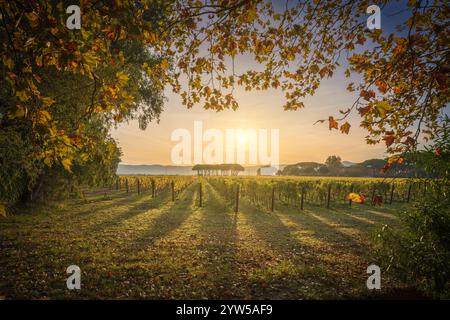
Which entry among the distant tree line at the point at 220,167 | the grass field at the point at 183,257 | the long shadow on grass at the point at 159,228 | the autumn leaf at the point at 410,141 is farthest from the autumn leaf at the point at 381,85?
the distant tree line at the point at 220,167

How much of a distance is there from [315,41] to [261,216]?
34.0 ft

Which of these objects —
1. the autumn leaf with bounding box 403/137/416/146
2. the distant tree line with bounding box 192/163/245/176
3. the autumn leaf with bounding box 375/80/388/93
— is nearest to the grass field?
the autumn leaf with bounding box 403/137/416/146

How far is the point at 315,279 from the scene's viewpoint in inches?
215

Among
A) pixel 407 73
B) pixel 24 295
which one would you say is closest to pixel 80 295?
pixel 24 295

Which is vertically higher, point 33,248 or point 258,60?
point 258,60

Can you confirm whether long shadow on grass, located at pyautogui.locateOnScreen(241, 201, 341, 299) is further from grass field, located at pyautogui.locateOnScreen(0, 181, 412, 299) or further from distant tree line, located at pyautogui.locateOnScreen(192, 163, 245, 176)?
distant tree line, located at pyautogui.locateOnScreen(192, 163, 245, 176)

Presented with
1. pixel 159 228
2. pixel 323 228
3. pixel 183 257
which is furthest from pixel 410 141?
pixel 159 228

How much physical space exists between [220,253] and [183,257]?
116 centimetres

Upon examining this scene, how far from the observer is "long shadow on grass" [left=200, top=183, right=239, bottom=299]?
4.99 metres

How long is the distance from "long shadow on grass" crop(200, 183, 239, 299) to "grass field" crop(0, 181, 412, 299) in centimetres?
2

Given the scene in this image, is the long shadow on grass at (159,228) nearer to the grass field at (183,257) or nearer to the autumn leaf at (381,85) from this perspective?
the grass field at (183,257)

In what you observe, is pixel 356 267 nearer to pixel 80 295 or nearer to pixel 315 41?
pixel 315 41

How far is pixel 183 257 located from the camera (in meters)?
6.80

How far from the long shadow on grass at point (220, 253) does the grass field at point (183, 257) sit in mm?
24
